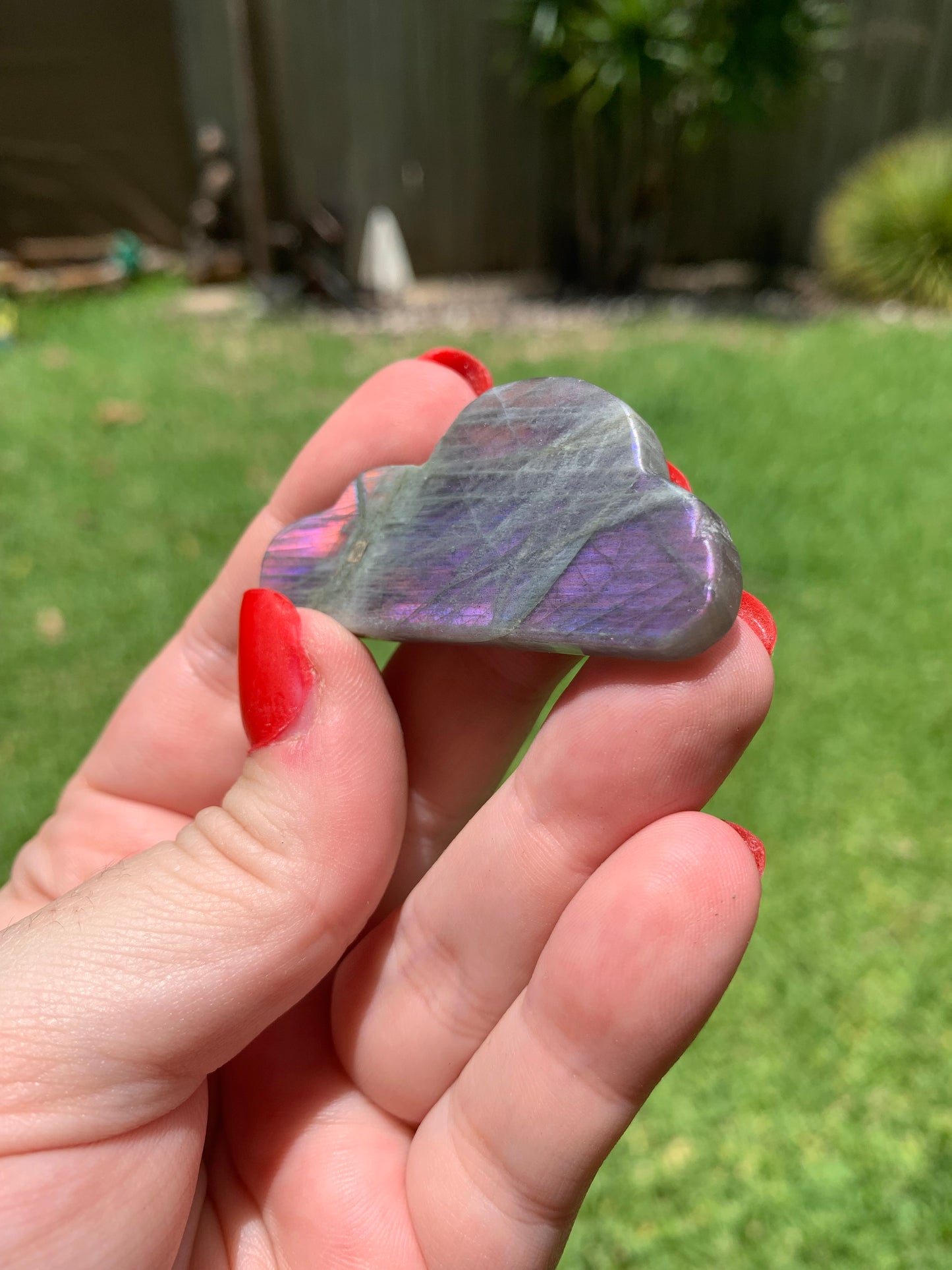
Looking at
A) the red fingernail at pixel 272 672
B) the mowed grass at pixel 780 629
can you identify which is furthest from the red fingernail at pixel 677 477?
the mowed grass at pixel 780 629

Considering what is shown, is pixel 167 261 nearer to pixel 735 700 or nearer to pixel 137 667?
pixel 137 667

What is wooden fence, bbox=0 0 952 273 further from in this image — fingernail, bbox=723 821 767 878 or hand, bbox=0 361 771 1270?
fingernail, bbox=723 821 767 878

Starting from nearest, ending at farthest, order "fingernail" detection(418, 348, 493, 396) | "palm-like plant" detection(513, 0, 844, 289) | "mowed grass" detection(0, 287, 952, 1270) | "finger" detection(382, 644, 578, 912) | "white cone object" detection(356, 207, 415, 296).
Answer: "finger" detection(382, 644, 578, 912)
"fingernail" detection(418, 348, 493, 396)
"mowed grass" detection(0, 287, 952, 1270)
"palm-like plant" detection(513, 0, 844, 289)
"white cone object" detection(356, 207, 415, 296)

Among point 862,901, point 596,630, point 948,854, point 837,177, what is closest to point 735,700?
point 596,630

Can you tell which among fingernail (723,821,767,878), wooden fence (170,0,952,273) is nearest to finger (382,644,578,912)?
fingernail (723,821,767,878)

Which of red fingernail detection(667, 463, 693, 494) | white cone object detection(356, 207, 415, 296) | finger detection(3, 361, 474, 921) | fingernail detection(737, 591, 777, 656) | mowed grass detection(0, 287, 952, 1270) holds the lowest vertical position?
mowed grass detection(0, 287, 952, 1270)
